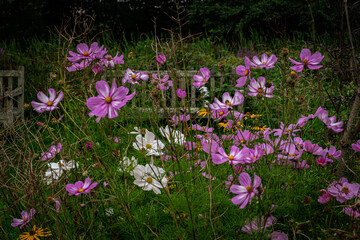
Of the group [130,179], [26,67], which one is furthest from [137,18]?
[130,179]

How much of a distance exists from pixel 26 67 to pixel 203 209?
545 centimetres

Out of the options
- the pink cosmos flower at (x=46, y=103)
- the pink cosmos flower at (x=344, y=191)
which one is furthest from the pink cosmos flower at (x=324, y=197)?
the pink cosmos flower at (x=46, y=103)

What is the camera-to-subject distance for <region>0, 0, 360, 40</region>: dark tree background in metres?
8.38

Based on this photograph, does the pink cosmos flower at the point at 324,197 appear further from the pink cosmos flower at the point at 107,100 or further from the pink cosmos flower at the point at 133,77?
the pink cosmos flower at the point at 133,77

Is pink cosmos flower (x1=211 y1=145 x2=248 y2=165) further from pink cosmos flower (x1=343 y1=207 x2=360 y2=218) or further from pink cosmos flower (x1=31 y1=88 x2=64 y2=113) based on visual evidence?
pink cosmos flower (x1=31 y1=88 x2=64 y2=113)

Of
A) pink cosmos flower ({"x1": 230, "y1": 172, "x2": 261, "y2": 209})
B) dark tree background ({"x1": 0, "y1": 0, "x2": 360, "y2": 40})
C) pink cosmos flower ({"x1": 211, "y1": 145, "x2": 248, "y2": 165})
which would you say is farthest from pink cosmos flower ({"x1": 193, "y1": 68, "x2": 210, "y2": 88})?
dark tree background ({"x1": 0, "y1": 0, "x2": 360, "y2": 40})

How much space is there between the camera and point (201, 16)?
977 centimetres

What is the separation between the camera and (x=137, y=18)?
12305 millimetres

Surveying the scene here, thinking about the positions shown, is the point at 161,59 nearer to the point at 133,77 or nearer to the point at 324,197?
the point at 133,77

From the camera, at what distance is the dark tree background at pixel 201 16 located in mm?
8375

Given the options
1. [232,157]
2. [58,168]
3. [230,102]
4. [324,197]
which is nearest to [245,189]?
[232,157]

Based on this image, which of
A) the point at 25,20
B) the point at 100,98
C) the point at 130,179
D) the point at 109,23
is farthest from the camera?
the point at 109,23

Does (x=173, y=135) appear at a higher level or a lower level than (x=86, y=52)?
lower

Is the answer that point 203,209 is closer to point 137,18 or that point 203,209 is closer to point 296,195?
point 296,195
